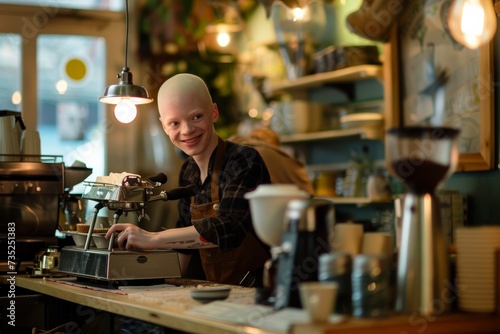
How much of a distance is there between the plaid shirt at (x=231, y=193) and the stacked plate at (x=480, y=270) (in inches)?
45.1

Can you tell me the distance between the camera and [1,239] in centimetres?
387

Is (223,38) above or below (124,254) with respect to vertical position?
above

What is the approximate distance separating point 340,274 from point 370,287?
4.1 inches

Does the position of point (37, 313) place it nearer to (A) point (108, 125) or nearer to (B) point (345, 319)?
(B) point (345, 319)

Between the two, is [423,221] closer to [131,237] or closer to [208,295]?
[208,295]

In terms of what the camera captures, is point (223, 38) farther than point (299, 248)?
Yes

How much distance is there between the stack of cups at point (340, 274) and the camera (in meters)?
2.26

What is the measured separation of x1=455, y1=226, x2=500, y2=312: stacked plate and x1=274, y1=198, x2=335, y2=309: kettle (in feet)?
1.37

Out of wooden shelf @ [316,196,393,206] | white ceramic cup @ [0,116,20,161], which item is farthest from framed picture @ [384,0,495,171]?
white ceramic cup @ [0,116,20,161]

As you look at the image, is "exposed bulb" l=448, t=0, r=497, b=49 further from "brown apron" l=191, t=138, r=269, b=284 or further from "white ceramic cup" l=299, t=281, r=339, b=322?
"white ceramic cup" l=299, t=281, r=339, b=322

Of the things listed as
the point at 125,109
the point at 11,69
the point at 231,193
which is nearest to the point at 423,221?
the point at 231,193

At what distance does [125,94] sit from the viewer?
3475 mm

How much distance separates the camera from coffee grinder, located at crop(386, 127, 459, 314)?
229 cm

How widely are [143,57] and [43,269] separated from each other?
4.18 metres
